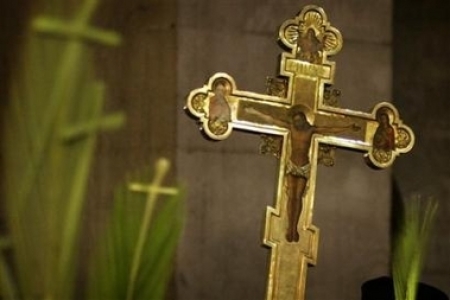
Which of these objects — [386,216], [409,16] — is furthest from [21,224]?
[409,16]

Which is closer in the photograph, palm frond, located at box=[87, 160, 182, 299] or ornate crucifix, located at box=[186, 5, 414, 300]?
palm frond, located at box=[87, 160, 182, 299]

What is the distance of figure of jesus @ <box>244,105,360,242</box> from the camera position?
3.97 meters

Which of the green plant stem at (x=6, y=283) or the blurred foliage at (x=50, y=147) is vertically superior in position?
the blurred foliage at (x=50, y=147)

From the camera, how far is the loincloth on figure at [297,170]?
3.99 meters

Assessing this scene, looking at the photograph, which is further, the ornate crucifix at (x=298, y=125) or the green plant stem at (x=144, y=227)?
the ornate crucifix at (x=298, y=125)

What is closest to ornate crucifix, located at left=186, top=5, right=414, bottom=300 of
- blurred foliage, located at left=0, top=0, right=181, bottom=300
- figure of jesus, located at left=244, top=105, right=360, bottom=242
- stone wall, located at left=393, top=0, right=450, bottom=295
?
figure of jesus, located at left=244, top=105, right=360, bottom=242

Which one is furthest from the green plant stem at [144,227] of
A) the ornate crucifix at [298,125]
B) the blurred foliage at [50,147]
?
the ornate crucifix at [298,125]

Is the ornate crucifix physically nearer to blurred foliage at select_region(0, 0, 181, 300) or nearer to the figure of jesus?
the figure of jesus

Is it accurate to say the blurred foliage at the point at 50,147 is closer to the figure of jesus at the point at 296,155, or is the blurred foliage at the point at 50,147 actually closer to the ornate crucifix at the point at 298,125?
the ornate crucifix at the point at 298,125

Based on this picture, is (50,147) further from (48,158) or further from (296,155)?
(296,155)

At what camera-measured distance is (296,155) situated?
13.3ft

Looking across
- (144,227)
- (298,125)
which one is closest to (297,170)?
(298,125)

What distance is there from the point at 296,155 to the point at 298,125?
0.45 ft

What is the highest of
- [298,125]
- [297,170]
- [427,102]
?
[427,102]
